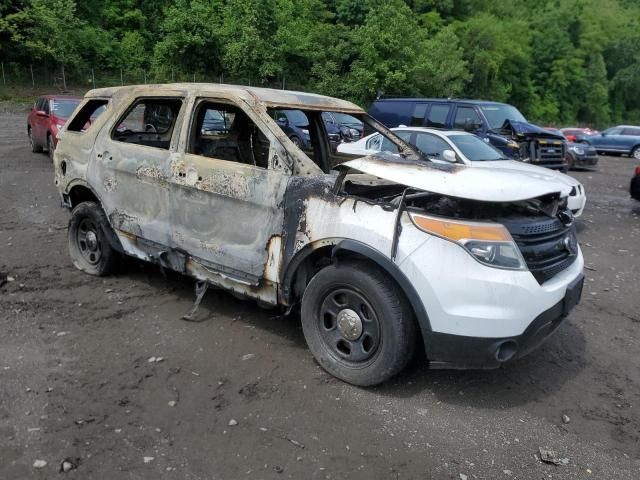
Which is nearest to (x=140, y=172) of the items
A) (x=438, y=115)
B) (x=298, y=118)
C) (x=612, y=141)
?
(x=298, y=118)

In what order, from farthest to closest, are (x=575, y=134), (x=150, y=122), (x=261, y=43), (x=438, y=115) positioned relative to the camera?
(x=261, y=43)
(x=575, y=134)
(x=438, y=115)
(x=150, y=122)

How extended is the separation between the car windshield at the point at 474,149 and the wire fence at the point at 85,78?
2568cm

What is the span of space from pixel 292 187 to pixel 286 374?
50.5 inches

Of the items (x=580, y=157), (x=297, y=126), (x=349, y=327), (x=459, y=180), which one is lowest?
(x=580, y=157)

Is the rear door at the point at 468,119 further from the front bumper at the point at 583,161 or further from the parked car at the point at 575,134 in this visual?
the parked car at the point at 575,134

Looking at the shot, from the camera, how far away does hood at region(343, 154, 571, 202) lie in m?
3.20

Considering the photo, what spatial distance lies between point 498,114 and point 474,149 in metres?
3.28

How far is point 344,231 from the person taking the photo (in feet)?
11.4

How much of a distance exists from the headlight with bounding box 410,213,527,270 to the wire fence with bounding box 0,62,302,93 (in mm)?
31477

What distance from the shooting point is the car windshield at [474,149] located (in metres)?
8.85

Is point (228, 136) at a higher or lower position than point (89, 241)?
higher

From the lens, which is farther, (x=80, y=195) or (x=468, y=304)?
(x=80, y=195)

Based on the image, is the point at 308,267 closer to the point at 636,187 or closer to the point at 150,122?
the point at 150,122

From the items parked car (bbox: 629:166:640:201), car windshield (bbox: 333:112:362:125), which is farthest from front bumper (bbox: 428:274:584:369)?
parked car (bbox: 629:166:640:201)
